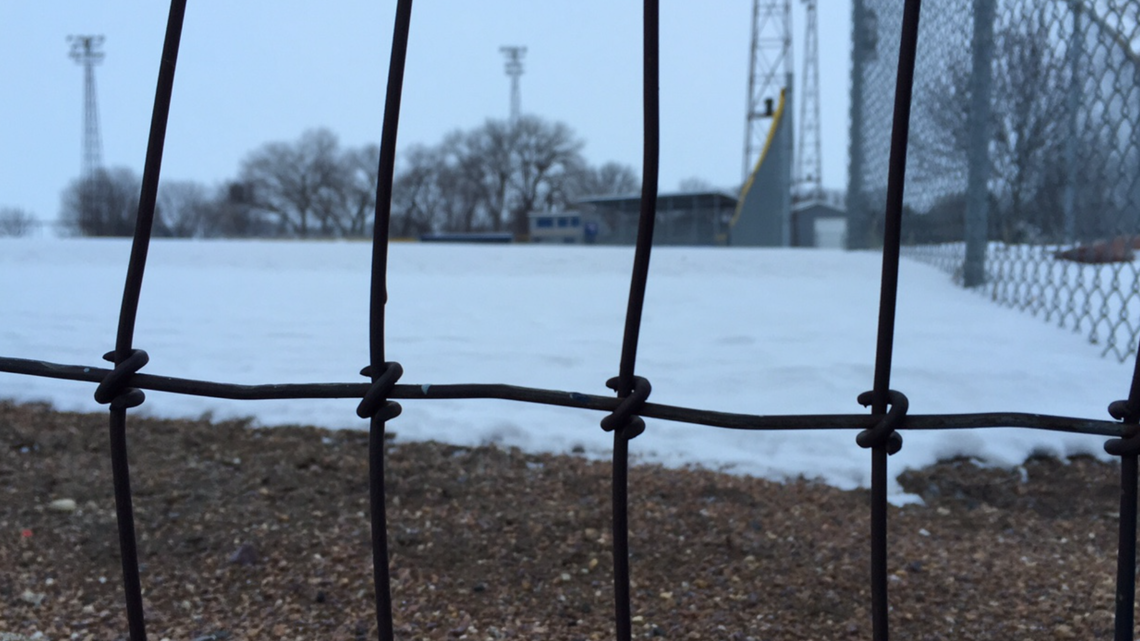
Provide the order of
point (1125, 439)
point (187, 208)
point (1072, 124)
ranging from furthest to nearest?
point (187, 208)
point (1072, 124)
point (1125, 439)

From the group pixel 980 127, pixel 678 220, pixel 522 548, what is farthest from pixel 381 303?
pixel 678 220

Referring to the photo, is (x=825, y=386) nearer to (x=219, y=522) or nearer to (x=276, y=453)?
(x=276, y=453)

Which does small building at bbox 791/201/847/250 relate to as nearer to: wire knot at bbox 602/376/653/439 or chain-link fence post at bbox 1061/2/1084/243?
chain-link fence post at bbox 1061/2/1084/243

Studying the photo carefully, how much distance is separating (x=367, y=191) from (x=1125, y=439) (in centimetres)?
2311

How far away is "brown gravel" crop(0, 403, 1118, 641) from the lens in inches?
59.0

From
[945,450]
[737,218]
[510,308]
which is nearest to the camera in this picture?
[945,450]

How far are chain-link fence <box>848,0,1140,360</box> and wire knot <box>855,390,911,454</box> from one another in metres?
1.70

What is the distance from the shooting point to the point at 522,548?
183 centimetres

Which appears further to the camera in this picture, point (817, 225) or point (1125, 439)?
point (817, 225)

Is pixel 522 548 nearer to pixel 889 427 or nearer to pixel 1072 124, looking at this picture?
pixel 889 427

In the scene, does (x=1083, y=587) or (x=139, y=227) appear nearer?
(x=139, y=227)

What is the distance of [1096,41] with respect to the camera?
306 centimetres

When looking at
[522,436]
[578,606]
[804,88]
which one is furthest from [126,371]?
[804,88]

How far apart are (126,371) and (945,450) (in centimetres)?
223
